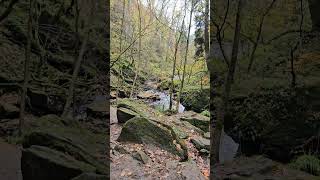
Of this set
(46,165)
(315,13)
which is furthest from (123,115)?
(315,13)

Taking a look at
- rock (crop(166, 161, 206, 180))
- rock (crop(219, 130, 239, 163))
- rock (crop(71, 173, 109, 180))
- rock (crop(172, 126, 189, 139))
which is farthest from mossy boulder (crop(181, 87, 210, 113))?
rock (crop(71, 173, 109, 180))

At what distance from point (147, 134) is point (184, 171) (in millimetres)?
718

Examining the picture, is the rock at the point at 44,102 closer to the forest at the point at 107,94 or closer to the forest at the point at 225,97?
the forest at the point at 107,94

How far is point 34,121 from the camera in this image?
3543 mm

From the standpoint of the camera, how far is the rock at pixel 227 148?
140 inches

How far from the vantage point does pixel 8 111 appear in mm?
3488

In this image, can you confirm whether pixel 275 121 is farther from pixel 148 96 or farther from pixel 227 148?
pixel 148 96

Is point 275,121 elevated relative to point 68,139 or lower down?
elevated

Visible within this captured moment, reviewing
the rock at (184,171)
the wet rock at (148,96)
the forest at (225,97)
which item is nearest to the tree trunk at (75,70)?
the forest at (225,97)

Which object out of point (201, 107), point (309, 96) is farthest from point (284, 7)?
point (201, 107)

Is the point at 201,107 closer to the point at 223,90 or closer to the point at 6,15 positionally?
the point at 223,90

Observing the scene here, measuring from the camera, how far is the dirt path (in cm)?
326

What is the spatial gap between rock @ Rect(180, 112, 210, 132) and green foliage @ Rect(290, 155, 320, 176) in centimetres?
149

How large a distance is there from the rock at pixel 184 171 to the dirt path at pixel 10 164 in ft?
6.24
